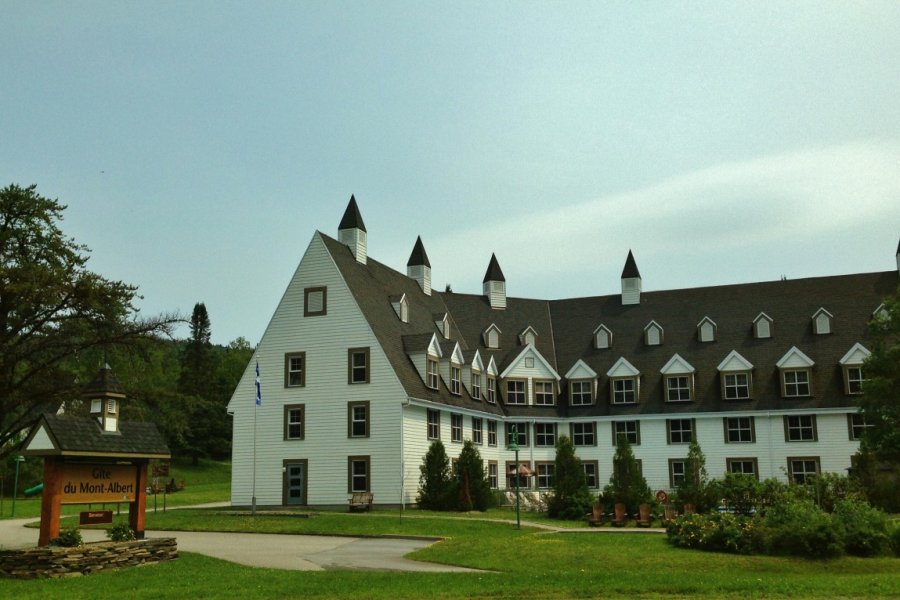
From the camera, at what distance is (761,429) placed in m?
48.5

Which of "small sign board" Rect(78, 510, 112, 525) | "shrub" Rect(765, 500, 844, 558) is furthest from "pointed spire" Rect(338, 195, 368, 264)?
"shrub" Rect(765, 500, 844, 558)

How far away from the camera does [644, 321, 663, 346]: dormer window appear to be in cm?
5403

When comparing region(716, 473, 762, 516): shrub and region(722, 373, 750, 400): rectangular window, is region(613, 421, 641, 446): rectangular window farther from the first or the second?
region(716, 473, 762, 516): shrub

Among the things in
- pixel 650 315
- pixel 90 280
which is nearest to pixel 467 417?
pixel 650 315

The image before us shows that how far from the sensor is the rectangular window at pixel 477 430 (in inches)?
1922

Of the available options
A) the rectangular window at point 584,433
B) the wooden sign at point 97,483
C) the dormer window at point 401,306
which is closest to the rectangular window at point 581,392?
the rectangular window at point 584,433

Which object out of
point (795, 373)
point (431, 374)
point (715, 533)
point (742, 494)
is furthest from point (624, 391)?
point (715, 533)

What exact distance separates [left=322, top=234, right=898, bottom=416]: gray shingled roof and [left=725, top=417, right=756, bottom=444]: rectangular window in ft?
2.24

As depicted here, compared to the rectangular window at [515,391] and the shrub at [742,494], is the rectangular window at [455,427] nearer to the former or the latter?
the rectangular window at [515,391]

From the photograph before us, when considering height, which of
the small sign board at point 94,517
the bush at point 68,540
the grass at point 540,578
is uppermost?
the small sign board at point 94,517

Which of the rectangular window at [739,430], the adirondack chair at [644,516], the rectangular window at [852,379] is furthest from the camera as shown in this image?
the rectangular window at [739,430]

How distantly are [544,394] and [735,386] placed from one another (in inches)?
425

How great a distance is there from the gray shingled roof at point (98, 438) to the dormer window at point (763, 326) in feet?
121

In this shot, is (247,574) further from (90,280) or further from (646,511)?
(646,511)
